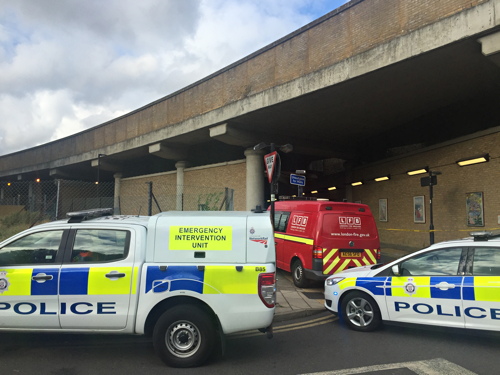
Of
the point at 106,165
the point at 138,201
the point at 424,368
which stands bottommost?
the point at 424,368

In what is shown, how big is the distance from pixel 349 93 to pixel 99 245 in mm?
10486

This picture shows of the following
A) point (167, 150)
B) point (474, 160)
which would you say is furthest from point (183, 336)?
point (167, 150)

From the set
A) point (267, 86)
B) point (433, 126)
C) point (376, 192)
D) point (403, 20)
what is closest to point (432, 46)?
point (403, 20)

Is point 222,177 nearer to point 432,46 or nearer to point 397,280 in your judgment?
point 432,46

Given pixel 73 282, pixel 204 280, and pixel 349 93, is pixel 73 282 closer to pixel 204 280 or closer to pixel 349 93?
pixel 204 280

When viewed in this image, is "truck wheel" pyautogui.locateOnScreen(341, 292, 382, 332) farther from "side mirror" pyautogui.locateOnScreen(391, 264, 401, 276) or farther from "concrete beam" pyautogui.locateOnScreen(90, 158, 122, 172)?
"concrete beam" pyautogui.locateOnScreen(90, 158, 122, 172)

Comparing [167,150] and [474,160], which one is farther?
[167,150]

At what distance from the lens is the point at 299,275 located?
30.1 ft

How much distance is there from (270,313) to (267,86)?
11480 mm

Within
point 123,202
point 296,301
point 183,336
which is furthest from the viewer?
point 123,202

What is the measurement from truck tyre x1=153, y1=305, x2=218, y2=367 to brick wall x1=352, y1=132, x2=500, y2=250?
40.0ft

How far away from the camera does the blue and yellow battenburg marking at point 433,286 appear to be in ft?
15.8

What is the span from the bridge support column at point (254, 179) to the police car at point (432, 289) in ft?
39.3

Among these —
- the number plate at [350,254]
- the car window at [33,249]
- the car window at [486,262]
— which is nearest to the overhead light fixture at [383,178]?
the number plate at [350,254]
